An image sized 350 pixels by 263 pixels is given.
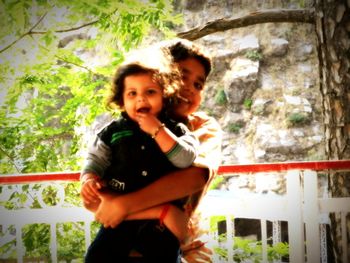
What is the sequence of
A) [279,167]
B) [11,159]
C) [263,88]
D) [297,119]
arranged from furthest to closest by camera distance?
[263,88] < [297,119] < [11,159] < [279,167]

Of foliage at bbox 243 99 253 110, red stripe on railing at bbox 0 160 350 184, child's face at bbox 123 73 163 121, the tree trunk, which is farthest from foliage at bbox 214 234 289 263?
foliage at bbox 243 99 253 110

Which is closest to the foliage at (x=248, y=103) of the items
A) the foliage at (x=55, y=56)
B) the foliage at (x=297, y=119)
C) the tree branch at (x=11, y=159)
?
the foliage at (x=297, y=119)

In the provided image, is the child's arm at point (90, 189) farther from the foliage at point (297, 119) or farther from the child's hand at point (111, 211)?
the foliage at point (297, 119)

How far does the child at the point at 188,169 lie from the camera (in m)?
0.84

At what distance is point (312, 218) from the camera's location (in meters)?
1.56

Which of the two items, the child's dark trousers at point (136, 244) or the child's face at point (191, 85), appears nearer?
the child's dark trousers at point (136, 244)

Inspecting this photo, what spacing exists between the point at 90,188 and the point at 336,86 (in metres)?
2.04

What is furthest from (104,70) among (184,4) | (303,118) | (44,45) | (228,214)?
(184,4)

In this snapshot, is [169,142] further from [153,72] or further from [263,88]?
[263,88]

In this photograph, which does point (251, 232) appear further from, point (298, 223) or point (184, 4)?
point (298, 223)

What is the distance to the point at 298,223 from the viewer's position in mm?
1576

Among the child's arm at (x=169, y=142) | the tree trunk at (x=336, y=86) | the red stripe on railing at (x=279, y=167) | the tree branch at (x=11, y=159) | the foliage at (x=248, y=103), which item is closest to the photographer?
the child's arm at (x=169, y=142)

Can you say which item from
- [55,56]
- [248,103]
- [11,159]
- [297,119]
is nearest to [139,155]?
[55,56]

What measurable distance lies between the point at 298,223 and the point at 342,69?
1265mm
